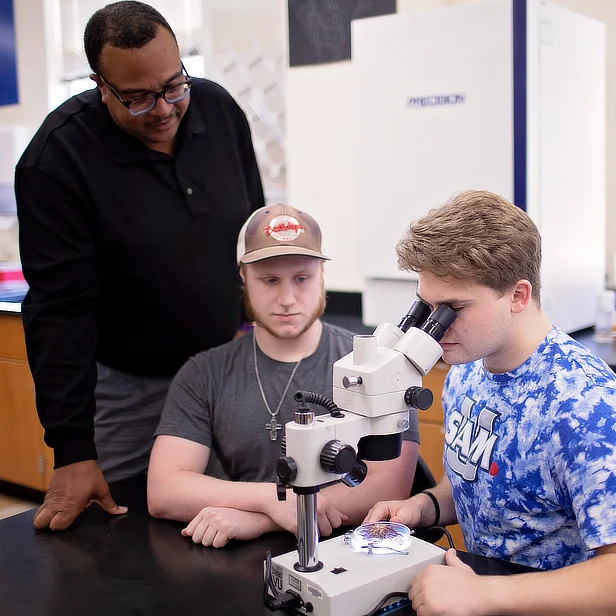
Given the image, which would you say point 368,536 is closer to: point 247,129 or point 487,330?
point 487,330

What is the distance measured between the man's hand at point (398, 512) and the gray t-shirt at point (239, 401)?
0.20m

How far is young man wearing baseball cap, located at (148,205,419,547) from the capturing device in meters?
1.48

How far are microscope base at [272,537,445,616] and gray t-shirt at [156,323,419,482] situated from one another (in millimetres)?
456

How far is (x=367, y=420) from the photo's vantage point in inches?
40.9

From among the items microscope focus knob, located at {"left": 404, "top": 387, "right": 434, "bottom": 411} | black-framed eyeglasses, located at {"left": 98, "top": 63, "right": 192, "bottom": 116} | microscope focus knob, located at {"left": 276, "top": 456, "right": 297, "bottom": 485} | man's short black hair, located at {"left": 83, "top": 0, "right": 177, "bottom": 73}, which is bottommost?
microscope focus knob, located at {"left": 276, "top": 456, "right": 297, "bottom": 485}

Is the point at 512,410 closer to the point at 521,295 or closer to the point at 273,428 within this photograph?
the point at 521,295

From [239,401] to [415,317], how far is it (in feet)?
1.99

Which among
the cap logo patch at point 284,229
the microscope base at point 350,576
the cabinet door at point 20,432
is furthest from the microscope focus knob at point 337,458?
the cabinet door at point 20,432

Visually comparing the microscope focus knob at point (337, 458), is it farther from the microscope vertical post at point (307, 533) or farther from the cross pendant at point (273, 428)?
the cross pendant at point (273, 428)

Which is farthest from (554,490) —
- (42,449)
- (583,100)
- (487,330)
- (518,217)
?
(42,449)

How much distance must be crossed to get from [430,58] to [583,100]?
1.64 feet

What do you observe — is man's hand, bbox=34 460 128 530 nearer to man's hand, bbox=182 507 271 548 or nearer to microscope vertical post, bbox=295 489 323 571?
man's hand, bbox=182 507 271 548

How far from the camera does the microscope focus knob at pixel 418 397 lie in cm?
103

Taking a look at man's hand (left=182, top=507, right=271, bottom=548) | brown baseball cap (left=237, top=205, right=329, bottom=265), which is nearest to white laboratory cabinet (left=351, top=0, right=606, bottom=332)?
brown baseball cap (left=237, top=205, right=329, bottom=265)
